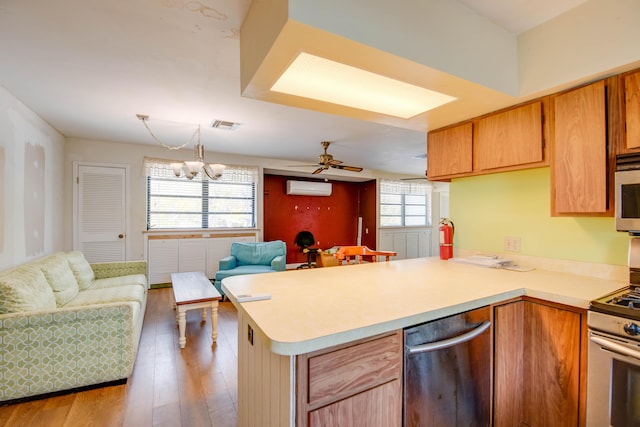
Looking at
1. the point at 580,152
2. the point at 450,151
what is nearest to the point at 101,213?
the point at 450,151

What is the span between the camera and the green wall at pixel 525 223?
68.0 inches

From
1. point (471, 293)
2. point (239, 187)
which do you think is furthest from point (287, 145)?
point (471, 293)

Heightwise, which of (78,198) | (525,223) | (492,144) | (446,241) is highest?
(492,144)

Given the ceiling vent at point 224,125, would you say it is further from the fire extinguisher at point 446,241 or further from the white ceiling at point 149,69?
the fire extinguisher at point 446,241

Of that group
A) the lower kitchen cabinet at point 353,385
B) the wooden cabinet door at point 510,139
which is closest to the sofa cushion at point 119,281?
the lower kitchen cabinet at point 353,385

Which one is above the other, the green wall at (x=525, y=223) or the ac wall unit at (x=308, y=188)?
the ac wall unit at (x=308, y=188)

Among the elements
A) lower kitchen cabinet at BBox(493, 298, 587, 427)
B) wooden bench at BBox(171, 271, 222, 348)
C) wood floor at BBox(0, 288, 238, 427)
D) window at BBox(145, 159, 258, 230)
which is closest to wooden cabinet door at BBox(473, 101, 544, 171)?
lower kitchen cabinet at BBox(493, 298, 587, 427)

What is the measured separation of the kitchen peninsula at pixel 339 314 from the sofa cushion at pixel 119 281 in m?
2.58

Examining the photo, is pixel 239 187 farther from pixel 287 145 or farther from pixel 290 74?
pixel 290 74

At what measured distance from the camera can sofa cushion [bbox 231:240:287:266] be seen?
4.80 metres

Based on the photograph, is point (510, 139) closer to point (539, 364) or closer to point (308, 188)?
point (539, 364)

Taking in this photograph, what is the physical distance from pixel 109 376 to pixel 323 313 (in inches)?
83.1

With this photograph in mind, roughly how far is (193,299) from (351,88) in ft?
8.06

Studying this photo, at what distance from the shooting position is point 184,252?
5.18m
